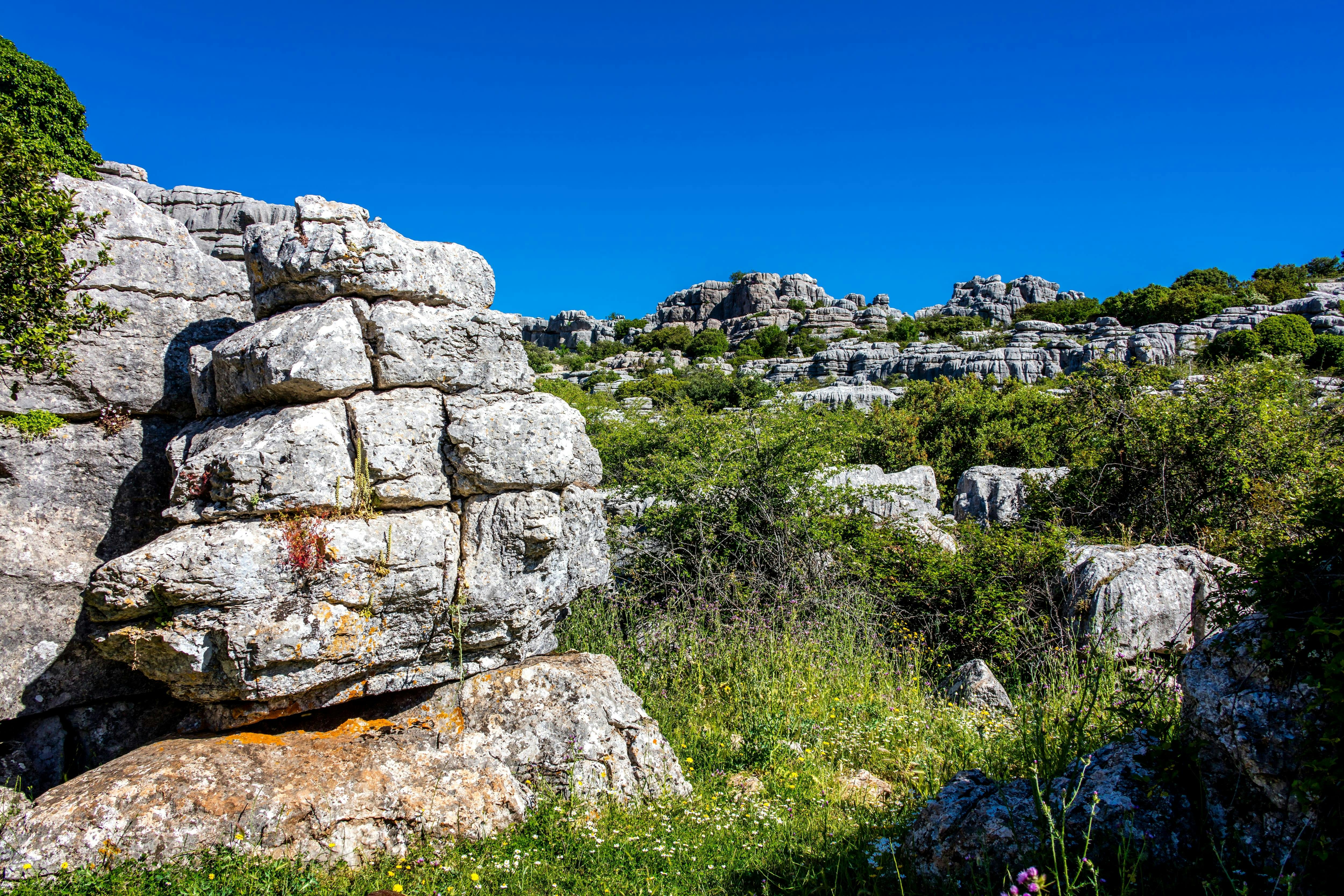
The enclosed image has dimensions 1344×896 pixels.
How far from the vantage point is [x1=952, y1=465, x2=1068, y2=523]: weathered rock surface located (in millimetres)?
10773

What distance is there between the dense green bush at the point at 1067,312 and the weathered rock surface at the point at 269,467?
66.4 m

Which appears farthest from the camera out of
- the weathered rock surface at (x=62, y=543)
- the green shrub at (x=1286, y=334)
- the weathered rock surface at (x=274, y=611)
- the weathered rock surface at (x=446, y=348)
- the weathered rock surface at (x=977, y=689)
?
the green shrub at (x=1286, y=334)

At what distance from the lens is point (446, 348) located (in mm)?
5559

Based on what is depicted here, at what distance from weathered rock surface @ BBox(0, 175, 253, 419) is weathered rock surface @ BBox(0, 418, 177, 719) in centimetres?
26

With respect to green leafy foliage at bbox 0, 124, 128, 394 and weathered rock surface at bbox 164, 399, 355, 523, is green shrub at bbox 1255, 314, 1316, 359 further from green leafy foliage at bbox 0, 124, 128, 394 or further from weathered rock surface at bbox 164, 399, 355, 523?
green leafy foliage at bbox 0, 124, 128, 394

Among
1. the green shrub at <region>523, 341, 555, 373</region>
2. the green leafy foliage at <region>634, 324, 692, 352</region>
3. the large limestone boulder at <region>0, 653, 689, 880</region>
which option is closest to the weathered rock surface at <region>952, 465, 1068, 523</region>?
the large limestone boulder at <region>0, 653, 689, 880</region>

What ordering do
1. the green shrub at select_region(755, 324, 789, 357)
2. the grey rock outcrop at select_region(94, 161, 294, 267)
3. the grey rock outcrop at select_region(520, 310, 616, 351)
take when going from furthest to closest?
the grey rock outcrop at select_region(520, 310, 616, 351), the green shrub at select_region(755, 324, 789, 357), the grey rock outcrop at select_region(94, 161, 294, 267)

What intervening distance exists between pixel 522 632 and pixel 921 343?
57.3m

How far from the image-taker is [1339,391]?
47.2ft

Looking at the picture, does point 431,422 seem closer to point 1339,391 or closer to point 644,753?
point 644,753

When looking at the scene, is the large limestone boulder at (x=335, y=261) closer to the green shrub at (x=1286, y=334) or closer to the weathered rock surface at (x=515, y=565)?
the weathered rock surface at (x=515, y=565)

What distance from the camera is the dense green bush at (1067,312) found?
209 feet

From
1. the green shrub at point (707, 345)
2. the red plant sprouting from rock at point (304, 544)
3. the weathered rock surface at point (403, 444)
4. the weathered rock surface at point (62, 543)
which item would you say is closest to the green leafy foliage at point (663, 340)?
the green shrub at point (707, 345)

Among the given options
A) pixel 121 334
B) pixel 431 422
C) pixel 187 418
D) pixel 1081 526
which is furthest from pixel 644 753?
pixel 1081 526
